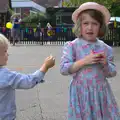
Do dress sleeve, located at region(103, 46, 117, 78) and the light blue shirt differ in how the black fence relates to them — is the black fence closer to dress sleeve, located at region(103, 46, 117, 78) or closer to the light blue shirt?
dress sleeve, located at region(103, 46, 117, 78)

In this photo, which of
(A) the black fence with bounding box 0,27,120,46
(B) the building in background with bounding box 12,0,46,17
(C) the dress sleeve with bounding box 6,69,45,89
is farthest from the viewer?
(B) the building in background with bounding box 12,0,46,17

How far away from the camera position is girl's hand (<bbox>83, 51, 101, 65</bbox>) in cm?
331

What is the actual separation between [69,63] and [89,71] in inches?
7.7

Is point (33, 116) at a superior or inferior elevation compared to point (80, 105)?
inferior

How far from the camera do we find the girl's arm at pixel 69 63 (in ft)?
11.2

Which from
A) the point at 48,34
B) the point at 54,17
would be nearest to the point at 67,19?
the point at 54,17

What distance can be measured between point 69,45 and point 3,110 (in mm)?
840

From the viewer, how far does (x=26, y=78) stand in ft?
10.8

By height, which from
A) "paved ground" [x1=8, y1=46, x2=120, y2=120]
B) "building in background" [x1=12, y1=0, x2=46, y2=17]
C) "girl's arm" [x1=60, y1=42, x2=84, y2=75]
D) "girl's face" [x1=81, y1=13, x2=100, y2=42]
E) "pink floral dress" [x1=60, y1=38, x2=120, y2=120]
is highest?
"building in background" [x1=12, y1=0, x2=46, y2=17]

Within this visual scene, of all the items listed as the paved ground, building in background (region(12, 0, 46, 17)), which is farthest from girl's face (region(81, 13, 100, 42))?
building in background (region(12, 0, 46, 17))

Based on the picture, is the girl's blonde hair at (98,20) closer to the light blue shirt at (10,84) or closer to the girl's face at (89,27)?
the girl's face at (89,27)

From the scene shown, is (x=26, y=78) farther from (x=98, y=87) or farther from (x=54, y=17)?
(x=54, y=17)

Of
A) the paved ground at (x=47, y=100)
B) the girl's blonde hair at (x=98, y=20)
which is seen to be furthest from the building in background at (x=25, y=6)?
the girl's blonde hair at (x=98, y=20)

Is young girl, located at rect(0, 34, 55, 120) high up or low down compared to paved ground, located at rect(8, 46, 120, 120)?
up
